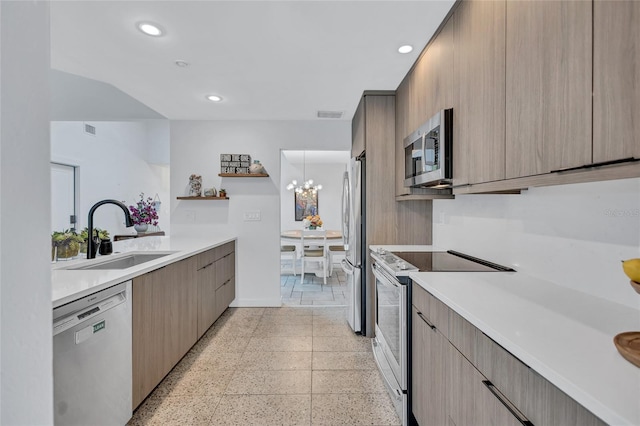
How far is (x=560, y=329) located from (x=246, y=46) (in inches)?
88.9

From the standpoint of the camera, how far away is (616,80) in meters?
0.78

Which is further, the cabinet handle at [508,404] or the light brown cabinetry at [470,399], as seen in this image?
the light brown cabinetry at [470,399]

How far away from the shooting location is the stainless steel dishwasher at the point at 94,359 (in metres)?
1.22

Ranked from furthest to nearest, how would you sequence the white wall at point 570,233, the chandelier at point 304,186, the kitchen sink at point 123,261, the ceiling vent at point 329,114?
1. the chandelier at point 304,186
2. the ceiling vent at point 329,114
3. the kitchen sink at point 123,261
4. the white wall at point 570,233

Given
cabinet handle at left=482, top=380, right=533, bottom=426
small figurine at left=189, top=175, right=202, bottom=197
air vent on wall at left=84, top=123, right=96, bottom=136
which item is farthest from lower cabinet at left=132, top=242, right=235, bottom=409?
air vent on wall at left=84, top=123, right=96, bottom=136

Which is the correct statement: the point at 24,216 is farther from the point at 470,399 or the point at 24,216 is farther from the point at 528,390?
the point at 470,399

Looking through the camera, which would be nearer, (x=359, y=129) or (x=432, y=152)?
(x=432, y=152)

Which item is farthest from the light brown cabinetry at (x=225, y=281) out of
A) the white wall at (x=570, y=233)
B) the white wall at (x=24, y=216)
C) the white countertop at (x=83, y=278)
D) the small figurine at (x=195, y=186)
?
the white wall at (x=24, y=216)

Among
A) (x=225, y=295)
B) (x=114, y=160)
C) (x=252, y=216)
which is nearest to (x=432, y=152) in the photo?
(x=252, y=216)

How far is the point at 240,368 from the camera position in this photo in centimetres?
232

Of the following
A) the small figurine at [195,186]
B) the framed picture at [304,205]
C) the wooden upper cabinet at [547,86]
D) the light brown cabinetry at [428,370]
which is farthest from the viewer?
the framed picture at [304,205]

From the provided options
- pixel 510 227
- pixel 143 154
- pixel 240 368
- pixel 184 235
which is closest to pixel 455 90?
pixel 510 227

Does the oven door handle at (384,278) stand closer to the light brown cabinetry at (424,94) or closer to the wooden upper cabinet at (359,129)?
the light brown cabinetry at (424,94)

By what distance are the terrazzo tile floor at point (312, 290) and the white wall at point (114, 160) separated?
3498mm
